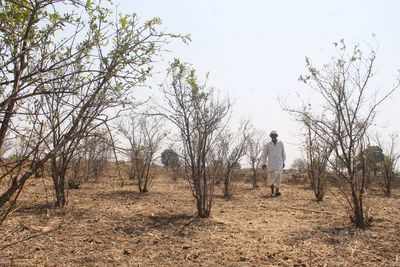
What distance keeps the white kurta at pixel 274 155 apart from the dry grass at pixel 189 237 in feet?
10.5

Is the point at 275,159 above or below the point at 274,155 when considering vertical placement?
below

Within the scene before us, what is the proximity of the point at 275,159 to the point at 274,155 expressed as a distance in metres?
0.11

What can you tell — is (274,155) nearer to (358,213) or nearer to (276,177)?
(276,177)

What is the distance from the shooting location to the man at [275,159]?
10.8 metres

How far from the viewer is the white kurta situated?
35.8 ft

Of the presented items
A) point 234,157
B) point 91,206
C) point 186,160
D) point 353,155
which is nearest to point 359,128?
point 353,155

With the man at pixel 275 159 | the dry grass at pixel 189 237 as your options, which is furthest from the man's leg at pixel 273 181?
the dry grass at pixel 189 237

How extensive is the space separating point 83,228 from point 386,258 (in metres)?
3.53

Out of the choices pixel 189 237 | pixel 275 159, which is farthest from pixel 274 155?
pixel 189 237

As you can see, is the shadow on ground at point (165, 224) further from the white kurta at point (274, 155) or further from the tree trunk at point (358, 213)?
the white kurta at point (274, 155)

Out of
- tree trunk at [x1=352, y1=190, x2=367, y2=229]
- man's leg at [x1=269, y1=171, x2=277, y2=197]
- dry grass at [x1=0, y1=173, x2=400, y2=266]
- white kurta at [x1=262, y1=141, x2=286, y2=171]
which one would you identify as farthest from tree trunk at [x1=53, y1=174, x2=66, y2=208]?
white kurta at [x1=262, y1=141, x2=286, y2=171]

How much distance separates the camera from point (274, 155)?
11.0m

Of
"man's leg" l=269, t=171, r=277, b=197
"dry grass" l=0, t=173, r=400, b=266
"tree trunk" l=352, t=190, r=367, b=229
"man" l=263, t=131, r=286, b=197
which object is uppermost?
"man" l=263, t=131, r=286, b=197

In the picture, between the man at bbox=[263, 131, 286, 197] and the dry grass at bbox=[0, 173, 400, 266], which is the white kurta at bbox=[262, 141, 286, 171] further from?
the dry grass at bbox=[0, 173, 400, 266]
